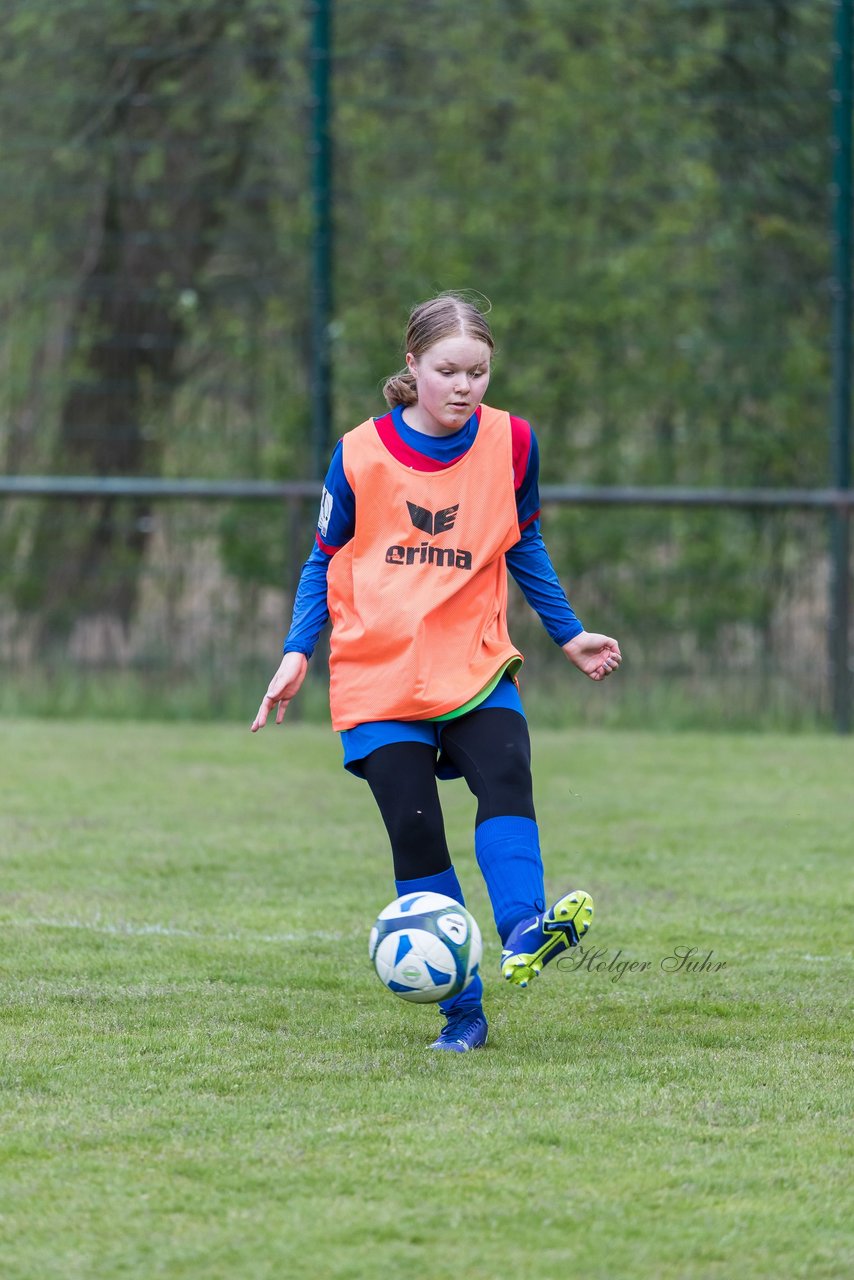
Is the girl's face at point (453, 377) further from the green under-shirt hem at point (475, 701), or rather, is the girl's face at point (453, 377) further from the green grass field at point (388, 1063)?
the green grass field at point (388, 1063)

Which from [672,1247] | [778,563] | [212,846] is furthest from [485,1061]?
[778,563]

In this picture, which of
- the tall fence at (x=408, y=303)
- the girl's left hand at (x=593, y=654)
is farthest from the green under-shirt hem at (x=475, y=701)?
the tall fence at (x=408, y=303)

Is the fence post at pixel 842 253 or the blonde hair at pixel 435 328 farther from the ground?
the fence post at pixel 842 253

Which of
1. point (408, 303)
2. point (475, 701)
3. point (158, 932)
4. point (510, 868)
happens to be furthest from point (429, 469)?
point (408, 303)

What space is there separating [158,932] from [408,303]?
6572mm

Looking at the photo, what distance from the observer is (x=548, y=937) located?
3.95 meters

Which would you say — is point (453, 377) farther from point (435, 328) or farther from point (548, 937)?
point (548, 937)

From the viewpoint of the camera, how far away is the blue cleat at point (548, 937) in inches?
154

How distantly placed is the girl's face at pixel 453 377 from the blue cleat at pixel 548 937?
113 cm

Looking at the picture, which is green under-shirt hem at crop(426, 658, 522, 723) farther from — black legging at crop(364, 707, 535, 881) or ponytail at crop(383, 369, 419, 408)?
ponytail at crop(383, 369, 419, 408)

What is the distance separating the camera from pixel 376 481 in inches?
172

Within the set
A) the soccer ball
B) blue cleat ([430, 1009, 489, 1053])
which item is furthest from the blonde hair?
blue cleat ([430, 1009, 489, 1053])

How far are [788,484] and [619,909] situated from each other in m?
5.88

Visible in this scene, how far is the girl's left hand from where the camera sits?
14.7ft
